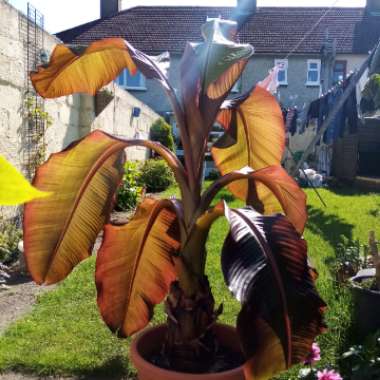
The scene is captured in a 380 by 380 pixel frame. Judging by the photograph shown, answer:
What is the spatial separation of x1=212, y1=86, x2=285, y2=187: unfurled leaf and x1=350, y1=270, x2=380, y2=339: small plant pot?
128 centimetres

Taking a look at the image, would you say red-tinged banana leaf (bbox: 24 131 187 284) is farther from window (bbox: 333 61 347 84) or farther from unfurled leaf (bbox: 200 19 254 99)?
window (bbox: 333 61 347 84)

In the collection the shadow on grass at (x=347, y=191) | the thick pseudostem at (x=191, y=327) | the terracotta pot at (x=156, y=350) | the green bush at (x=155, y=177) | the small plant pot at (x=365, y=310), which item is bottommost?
the shadow on grass at (x=347, y=191)

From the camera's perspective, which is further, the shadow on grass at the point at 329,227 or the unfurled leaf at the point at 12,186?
the shadow on grass at the point at 329,227

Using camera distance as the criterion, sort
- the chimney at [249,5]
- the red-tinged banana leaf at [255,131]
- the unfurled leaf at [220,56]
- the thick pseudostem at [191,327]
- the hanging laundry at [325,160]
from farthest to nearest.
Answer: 1. the chimney at [249,5]
2. the hanging laundry at [325,160]
3. the red-tinged banana leaf at [255,131]
4. the thick pseudostem at [191,327]
5. the unfurled leaf at [220,56]

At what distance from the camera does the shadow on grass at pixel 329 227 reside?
7070mm

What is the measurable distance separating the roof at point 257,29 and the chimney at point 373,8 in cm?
25

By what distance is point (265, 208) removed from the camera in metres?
2.42

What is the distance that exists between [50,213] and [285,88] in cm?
2157

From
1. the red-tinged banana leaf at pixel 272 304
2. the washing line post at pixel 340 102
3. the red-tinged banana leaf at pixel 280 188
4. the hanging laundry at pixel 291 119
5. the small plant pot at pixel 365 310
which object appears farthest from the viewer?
the hanging laundry at pixel 291 119

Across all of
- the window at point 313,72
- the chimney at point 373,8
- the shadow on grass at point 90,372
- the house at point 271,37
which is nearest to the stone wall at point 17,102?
the shadow on grass at point 90,372

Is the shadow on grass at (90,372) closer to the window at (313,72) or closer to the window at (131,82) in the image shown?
the window at (131,82)

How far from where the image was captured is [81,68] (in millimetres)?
2297

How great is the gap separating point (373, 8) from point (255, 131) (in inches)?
996

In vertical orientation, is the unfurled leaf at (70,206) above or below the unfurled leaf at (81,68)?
below
